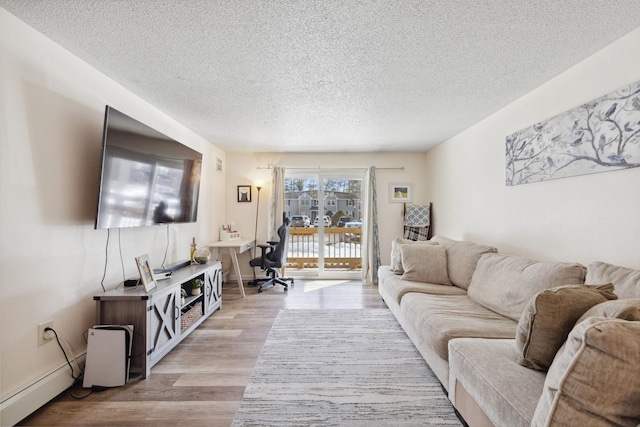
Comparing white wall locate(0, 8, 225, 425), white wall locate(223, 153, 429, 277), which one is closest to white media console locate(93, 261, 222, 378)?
white wall locate(0, 8, 225, 425)

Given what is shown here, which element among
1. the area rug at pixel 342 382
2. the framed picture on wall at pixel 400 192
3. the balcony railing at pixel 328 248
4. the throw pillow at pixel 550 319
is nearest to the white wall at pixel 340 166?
the framed picture on wall at pixel 400 192

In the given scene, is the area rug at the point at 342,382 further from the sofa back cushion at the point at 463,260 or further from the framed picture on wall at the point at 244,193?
the framed picture on wall at the point at 244,193

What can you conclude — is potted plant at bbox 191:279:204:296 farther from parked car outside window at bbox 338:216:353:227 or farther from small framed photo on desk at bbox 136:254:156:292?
parked car outside window at bbox 338:216:353:227

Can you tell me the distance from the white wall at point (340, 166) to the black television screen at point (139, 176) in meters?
1.90

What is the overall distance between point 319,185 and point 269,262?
1.68 meters

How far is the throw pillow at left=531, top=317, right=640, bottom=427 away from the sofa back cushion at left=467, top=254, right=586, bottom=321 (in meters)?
1.12

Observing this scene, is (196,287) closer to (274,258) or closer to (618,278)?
(274,258)

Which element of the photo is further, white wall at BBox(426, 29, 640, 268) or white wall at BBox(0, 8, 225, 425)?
white wall at BBox(426, 29, 640, 268)

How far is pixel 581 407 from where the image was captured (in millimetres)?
820

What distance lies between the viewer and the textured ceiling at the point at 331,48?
151cm

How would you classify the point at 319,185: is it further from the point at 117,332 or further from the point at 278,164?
the point at 117,332

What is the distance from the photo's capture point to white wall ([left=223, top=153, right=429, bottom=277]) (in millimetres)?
4984

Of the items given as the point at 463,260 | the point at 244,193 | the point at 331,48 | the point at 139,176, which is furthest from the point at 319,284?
the point at 331,48

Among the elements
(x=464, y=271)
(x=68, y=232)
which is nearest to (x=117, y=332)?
(x=68, y=232)
